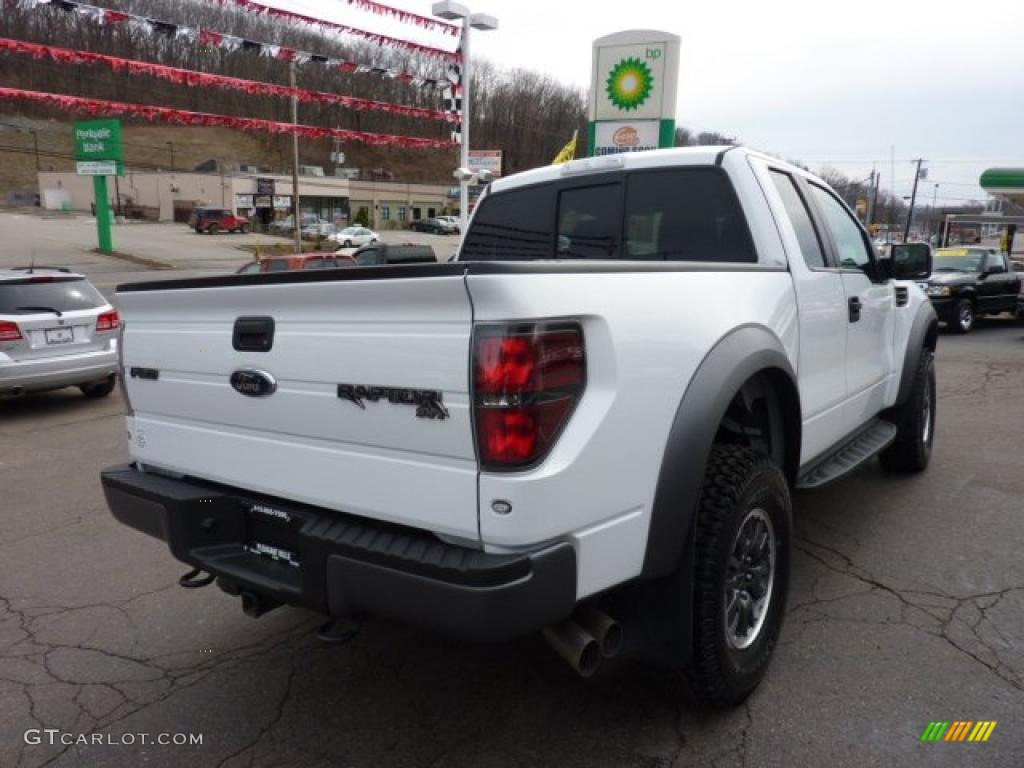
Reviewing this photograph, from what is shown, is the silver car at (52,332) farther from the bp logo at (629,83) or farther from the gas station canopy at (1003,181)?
the gas station canopy at (1003,181)

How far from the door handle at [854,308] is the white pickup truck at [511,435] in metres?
0.52

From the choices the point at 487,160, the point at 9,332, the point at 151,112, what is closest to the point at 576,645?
the point at 9,332

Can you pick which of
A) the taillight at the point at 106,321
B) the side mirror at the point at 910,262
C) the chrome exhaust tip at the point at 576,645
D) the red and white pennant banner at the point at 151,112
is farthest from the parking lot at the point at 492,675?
the red and white pennant banner at the point at 151,112

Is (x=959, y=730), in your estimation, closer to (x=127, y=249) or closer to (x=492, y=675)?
(x=492, y=675)

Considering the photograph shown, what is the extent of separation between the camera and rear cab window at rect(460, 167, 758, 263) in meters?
3.34

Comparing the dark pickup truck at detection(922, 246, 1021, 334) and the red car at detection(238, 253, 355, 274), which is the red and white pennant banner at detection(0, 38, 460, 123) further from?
the dark pickup truck at detection(922, 246, 1021, 334)

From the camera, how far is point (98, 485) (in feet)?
17.9

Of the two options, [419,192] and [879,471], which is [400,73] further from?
[419,192]

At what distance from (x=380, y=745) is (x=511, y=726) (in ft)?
1.45

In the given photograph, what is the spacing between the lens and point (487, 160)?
22.1 m

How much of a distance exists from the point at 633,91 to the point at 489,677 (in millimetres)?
15140

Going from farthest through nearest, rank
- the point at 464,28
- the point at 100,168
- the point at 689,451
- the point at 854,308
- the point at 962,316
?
the point at 100,168 < the point at 464,28 < the point at 962,316 < the point at 854,308 < the point at 689,451

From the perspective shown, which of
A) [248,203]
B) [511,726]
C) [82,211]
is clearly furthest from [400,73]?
[82,211]

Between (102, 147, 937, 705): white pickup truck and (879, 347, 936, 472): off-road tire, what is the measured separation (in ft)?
6.35
